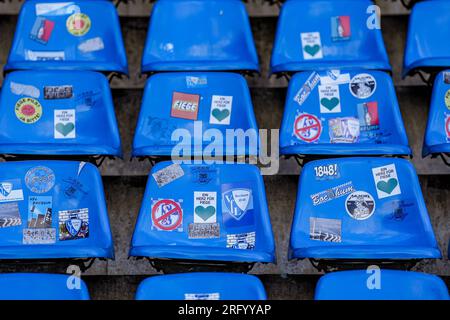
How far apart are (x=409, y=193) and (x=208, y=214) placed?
20.6 inches

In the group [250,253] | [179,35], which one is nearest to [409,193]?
[250,253]

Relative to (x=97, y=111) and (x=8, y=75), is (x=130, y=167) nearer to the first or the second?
(x=97, y=111)

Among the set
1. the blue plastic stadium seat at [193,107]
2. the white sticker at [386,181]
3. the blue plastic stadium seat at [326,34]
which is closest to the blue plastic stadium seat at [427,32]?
the blue plastic stadium seat at [326,34]

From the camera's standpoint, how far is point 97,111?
5.81 ft

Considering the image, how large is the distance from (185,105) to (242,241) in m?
0.48

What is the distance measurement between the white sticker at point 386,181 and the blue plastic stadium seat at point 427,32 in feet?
1.39

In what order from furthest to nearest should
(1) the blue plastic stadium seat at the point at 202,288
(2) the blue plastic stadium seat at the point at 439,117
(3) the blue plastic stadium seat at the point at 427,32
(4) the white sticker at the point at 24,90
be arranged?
(3) the blue plastic stadium seat at the point at 427,32 → (4) the white sticker at the point at 24,90 → (2) the blue plastic stadium seat at the point at 439,117 → (1) the blue plastic stadium seat at the point at 202,288

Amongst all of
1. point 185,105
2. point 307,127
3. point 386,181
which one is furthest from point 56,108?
point 386,181

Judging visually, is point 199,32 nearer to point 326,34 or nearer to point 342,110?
point 326,34

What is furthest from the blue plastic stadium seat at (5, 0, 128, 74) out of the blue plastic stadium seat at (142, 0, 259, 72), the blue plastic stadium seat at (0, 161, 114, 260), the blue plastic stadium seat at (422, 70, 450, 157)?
the blue plastic stadium seat at (422, 70, 450, 157)

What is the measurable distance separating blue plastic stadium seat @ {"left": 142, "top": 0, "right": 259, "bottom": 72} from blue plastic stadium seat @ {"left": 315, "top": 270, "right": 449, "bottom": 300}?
81 centimetres

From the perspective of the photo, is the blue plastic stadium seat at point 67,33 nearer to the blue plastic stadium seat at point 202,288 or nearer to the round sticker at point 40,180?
the round sticker at point 40,180

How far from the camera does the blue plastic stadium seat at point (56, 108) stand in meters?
1.75

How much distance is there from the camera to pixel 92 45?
6.47ft
